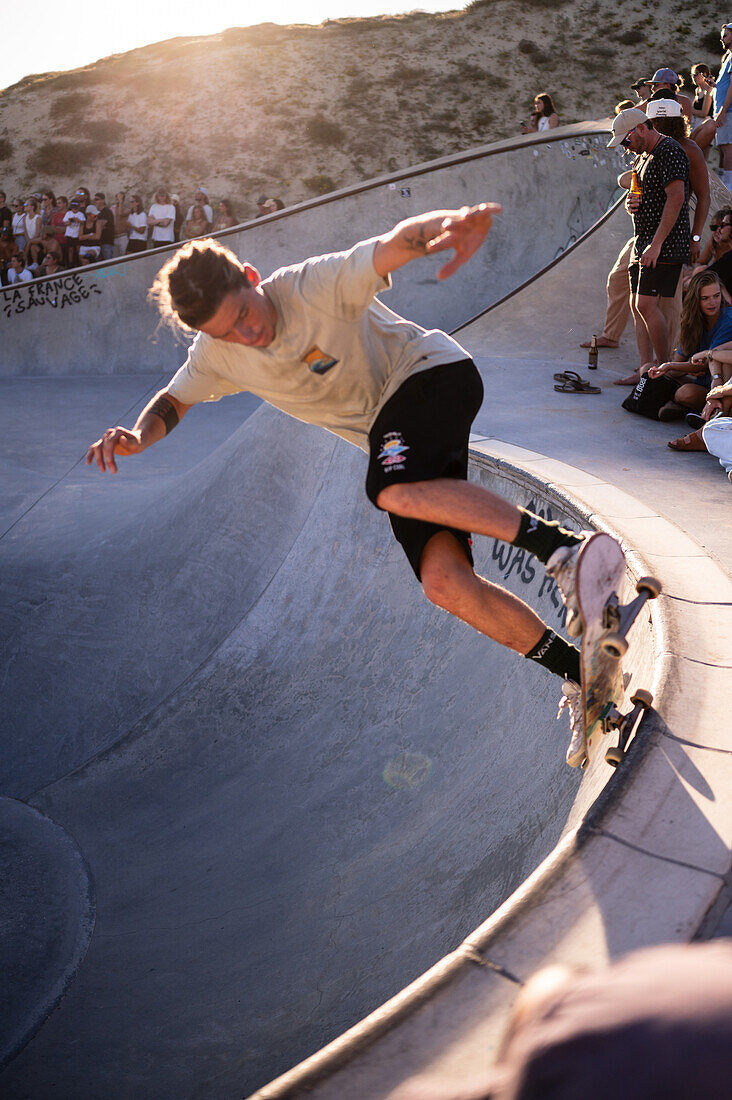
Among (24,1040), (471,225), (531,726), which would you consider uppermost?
(471,225)

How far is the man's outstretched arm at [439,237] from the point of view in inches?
92.8

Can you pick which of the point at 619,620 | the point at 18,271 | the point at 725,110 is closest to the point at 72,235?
the point at 18,271

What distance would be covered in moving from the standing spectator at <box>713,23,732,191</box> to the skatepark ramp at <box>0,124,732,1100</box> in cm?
751

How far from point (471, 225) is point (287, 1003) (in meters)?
2.88

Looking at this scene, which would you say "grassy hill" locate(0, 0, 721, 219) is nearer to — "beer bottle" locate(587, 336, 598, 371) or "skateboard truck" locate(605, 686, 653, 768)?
"beer bottle" locate(587, 336, 598, 371)

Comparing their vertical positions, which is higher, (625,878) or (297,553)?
(625,878)

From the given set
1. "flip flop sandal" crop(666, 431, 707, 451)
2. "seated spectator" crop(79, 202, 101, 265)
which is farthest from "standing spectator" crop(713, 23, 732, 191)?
"seated spectator" crop(79, 202, 101, 265)

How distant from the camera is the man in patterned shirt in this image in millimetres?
6461

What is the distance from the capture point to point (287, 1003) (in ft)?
10.8

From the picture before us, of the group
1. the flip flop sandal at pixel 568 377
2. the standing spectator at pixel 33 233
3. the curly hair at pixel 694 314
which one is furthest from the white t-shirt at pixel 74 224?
the curly hair at pixel 694 314

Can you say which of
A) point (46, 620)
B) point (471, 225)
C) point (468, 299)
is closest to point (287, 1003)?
point (471, 225)

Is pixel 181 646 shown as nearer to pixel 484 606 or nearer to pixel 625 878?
pixel 484 606

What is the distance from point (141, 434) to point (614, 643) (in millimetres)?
1942

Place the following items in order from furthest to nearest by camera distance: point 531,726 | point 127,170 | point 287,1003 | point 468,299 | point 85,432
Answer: point 127,170 → point 468,299 → point 85,432 → point 531,726 → point 287,1003
